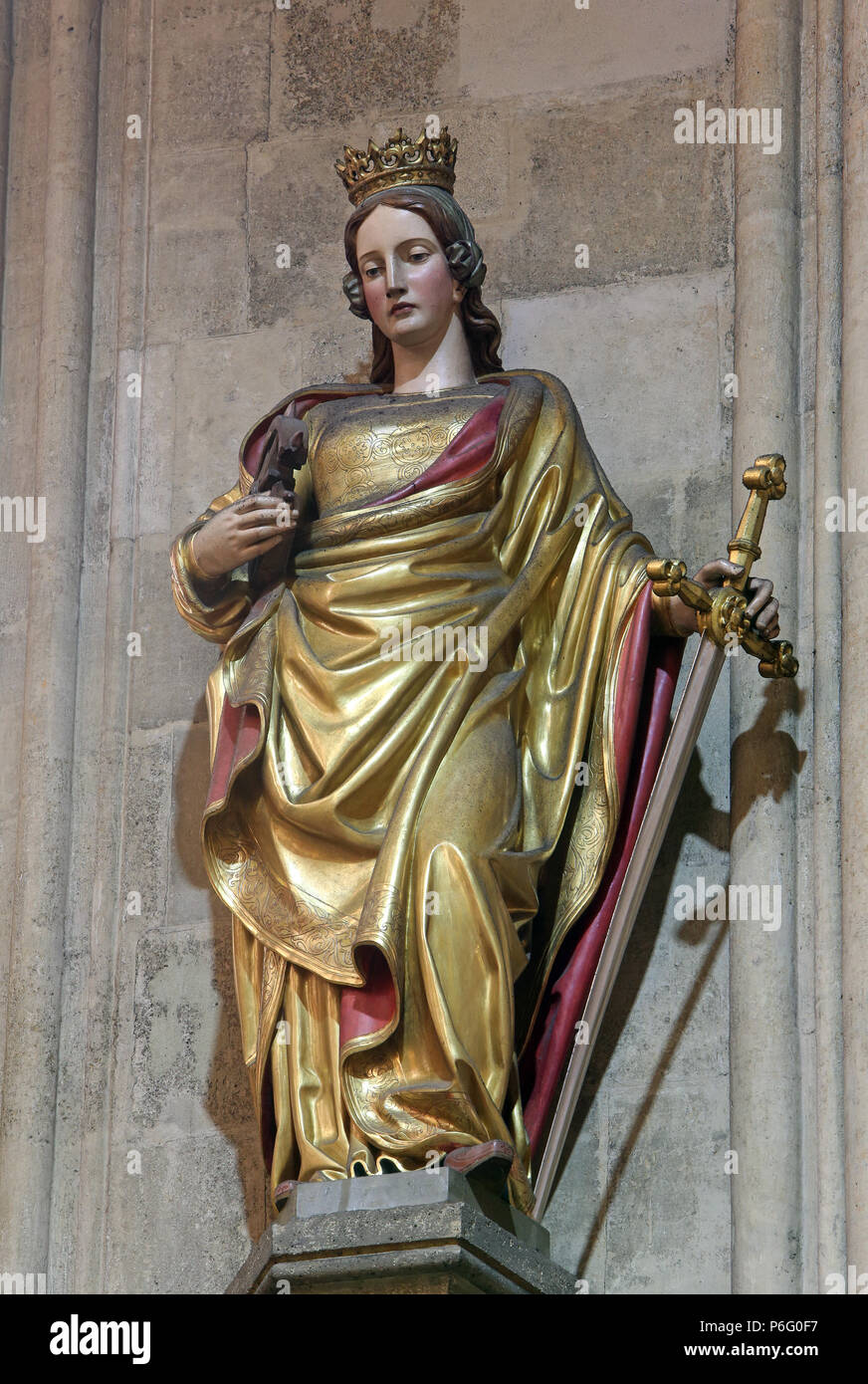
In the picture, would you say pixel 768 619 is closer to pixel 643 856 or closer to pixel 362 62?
pixel 643 856

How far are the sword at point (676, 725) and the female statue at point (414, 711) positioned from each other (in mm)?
54

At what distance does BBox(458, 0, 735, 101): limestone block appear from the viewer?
17.8ft

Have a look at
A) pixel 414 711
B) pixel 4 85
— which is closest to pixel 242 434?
pixel 4 85

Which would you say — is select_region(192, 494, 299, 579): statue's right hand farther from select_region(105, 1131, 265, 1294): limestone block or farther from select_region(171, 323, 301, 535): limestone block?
select_region(105, 1131, 265, 1294): limestone block

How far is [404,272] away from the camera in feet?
15.9

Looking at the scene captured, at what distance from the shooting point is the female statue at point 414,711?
420 cm

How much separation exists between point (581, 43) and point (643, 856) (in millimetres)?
1960

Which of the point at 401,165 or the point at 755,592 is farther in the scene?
the point at 401,165

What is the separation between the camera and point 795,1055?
4.55 meters

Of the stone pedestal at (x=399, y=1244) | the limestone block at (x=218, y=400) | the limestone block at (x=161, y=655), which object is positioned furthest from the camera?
the limestone block at (x=218, y=400)

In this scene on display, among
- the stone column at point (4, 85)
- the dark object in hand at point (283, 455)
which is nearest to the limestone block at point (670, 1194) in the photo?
the dark object in hand at point (283, 455)

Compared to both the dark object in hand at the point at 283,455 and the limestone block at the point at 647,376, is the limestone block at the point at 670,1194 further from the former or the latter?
the dark object in hand at the point at 283,455

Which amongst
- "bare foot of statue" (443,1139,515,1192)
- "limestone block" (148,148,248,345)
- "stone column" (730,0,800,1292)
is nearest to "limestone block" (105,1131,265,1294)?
"bare foot of statue" (443,1139,515,1192)

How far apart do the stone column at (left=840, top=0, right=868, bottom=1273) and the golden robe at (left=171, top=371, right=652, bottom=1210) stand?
0.41 metres
